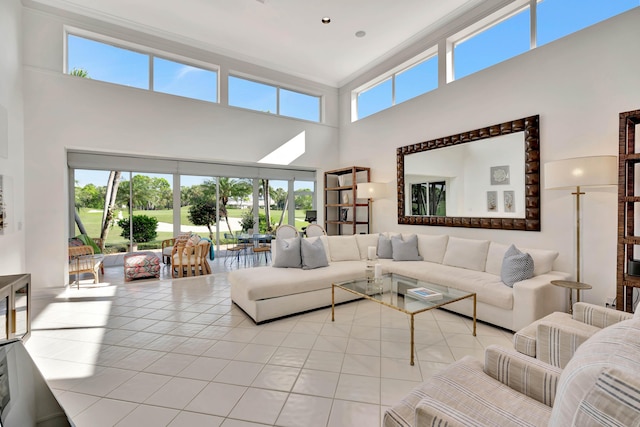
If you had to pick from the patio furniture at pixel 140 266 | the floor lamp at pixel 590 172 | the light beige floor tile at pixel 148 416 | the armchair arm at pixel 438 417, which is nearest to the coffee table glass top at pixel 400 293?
the armchair arm at pixel 438 417

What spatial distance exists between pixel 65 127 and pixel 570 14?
687cm

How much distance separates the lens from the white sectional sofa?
289 cm

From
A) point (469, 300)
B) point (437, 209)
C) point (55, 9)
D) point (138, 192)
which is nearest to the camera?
point (469, 300)

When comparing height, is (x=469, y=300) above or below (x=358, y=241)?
below

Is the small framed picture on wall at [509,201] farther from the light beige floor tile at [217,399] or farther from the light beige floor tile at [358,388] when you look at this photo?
the light beige floor tile at [217,399]

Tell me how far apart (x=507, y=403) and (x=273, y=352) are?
1825 mm

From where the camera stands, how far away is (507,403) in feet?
4.04

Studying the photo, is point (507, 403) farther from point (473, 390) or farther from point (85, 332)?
point (85, 332)

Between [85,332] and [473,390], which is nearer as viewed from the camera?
[473,390]

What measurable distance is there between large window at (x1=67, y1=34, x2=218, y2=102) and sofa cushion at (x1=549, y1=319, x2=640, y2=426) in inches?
240

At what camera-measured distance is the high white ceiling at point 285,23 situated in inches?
165

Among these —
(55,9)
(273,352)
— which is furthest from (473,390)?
(55,9)

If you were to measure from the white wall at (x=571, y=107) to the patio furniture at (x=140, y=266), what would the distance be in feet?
17.0

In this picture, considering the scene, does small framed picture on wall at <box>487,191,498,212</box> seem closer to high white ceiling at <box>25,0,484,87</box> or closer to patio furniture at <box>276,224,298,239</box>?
high white ceiling at <box>25,0,484,87</box>
